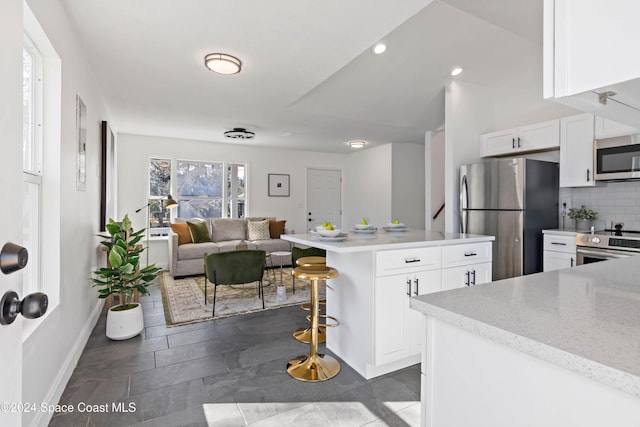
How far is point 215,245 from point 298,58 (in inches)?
145

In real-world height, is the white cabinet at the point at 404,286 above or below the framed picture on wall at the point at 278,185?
below

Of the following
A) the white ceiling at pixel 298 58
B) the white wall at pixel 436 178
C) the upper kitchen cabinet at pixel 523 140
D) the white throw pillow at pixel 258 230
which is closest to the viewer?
the white ceiling at pixel 298 58

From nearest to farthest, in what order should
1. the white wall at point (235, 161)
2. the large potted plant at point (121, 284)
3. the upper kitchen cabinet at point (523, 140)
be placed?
the large potted plant at point (121, 284) < the upper kitchen cabinet at point (523, 140) < the white wall at point (235, 161)

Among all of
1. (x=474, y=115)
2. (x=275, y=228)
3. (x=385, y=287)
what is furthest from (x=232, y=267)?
(x=474, y=115)

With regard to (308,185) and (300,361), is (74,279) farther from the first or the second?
(308,185)

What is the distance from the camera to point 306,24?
7.63 ft

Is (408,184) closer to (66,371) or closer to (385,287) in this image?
(385,287)

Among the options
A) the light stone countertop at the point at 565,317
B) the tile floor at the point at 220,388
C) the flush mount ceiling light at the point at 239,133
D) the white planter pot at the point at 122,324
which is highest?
the flush mount ceiling light at the point at 239,133

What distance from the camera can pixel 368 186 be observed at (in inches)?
287

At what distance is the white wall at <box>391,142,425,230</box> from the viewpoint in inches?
261

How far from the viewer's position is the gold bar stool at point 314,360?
2.16 metres

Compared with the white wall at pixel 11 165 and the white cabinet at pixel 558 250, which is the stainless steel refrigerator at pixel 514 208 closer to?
the white cabinet at pixel 558 250

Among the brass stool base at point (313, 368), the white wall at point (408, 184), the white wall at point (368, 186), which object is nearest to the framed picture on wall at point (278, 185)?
the white wall at point (368, 186)

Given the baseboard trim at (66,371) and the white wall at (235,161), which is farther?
the white wall at (235,161)
